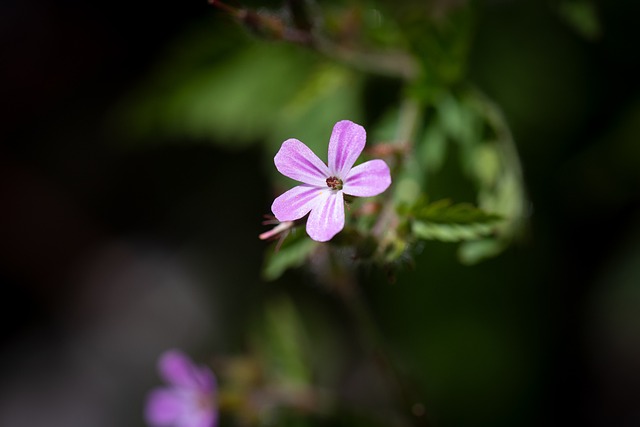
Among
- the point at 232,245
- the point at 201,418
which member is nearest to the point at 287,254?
the point at 201,418

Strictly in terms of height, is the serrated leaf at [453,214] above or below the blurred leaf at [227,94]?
below

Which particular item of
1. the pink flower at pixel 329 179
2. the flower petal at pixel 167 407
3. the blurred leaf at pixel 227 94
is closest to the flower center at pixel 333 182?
the pink flower at pixel 329 179

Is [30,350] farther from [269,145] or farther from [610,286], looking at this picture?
[610,286]

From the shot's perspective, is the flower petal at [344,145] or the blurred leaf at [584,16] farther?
the blurred leaf at [584,16]

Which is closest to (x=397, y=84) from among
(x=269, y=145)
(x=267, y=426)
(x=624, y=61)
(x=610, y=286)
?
(x=269, y=145)

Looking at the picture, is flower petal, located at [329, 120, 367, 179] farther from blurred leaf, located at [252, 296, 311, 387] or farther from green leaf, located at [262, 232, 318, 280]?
blurred leaf, located at [252, 296, 311, 387]

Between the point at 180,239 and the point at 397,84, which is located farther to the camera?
the point at 180,239

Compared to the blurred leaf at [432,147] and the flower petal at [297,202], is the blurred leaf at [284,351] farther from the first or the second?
the flower petal at [297,202]
